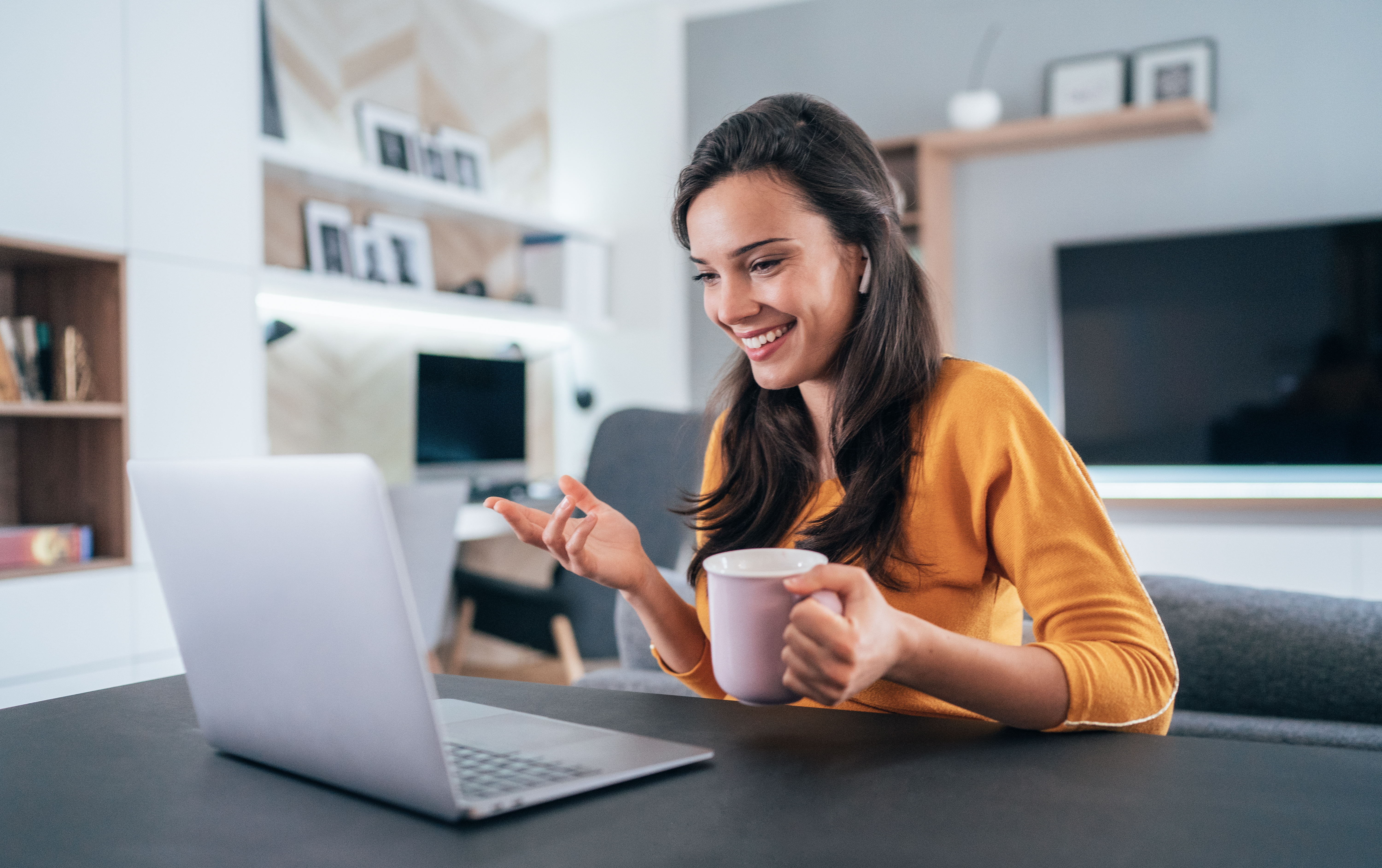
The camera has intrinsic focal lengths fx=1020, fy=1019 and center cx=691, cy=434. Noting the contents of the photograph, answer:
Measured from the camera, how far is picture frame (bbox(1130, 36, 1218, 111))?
3.57 metres

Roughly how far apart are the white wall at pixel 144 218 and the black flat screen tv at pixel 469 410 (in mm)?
824

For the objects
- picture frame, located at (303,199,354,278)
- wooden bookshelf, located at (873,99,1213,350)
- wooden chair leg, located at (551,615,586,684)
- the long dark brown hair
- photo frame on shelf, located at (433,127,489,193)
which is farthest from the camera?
photo frame on shelf, located at (433,127,489,193)

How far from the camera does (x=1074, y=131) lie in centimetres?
365

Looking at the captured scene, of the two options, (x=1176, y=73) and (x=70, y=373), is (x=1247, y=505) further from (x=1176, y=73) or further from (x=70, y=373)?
(x=70, y=373)

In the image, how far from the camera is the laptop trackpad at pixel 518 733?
639mm

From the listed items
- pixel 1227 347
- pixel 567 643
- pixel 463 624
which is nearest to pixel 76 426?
pixel 463 624

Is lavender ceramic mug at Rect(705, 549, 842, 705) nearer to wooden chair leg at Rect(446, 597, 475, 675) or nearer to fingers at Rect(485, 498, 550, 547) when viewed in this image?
fingers at Rect(485, 498, 550, 547)

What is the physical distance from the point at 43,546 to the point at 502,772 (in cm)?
214

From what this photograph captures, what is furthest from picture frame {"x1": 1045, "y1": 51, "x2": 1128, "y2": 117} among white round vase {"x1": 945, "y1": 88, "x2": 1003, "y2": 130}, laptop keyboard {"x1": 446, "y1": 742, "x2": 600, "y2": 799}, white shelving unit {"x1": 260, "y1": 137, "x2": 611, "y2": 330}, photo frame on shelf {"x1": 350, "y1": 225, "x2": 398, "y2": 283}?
laptop keyboard {"x1": 446, "y1": 742, "x2": 600, "y2": 799}

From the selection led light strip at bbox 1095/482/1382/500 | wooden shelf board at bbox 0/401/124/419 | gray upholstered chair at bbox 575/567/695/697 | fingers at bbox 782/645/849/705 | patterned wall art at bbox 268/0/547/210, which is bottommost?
gray upholstered chair at bbox 575/567/695/697

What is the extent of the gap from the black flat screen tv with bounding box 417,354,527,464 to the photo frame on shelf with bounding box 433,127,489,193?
72cm

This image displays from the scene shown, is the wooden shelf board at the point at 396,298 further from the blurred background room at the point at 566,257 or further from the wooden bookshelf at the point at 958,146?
the wooden bookshelf at the point at 958,146

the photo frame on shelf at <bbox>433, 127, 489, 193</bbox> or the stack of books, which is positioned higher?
the photo frame on shelf at <bbox>433, 127, 489, 193</bbox>

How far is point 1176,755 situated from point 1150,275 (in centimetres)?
342
